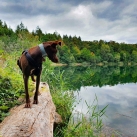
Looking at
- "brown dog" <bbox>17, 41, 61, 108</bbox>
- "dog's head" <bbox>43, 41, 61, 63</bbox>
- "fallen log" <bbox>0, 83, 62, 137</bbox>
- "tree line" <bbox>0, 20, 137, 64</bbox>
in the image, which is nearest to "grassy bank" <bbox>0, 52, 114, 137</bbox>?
"fallen log" <bbox>0, 83, 62, 137</bbox>

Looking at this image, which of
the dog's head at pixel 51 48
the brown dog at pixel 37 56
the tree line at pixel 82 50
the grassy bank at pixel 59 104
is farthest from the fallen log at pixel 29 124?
the tree line at pixel 82 50

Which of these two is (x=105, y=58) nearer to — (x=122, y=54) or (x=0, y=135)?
(x=122, y=54)

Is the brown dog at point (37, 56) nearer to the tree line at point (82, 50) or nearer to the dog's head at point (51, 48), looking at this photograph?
the dog's head at point (51, 48)

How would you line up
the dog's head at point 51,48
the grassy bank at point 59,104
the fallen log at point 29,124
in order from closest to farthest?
the fallen log at point 29,124, the dog's head at point 51,48, the grassy bank at point 59,104

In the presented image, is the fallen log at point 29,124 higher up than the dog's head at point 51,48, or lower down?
lower down

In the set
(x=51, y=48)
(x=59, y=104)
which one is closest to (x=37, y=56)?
(x=51, y=48)

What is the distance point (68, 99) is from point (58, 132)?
60.5 inches

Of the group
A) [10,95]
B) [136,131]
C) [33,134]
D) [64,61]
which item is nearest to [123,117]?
[136,131]

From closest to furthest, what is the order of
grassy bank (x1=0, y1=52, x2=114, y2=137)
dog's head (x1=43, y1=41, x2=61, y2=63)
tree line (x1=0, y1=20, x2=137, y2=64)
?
1. dog's head (x1=43, y1=41, x2=61, y2=63)
2. grassy bank (x1=0, y1=52, x2=114, y2=137)
3. tree line (x1=0, y1=20, x2=137, y2=64)

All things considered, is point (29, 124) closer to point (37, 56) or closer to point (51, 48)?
point (37, 56)

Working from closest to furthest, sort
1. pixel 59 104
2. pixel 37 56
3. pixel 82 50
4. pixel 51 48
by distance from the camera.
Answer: pixel 51 48
pixel 37 56
pixel 59 104
pixel 82 50

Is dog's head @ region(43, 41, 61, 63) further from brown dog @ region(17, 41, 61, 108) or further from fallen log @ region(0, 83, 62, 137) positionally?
fallen log @ region(0, 83, 62, 137)

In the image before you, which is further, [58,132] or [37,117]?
[58,132]

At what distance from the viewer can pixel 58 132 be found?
7.19 metres
